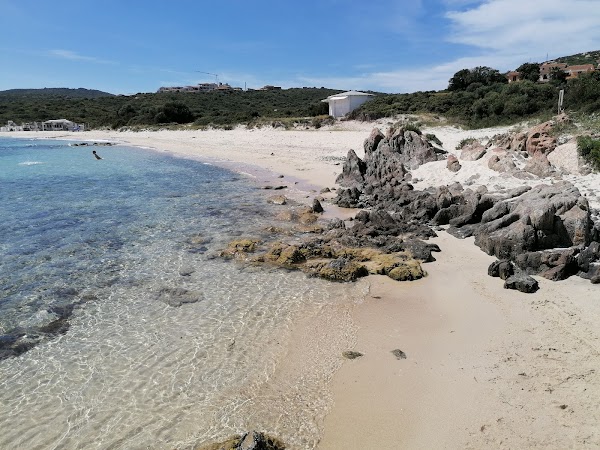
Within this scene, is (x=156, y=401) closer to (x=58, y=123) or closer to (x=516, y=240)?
(x=516, y=240)

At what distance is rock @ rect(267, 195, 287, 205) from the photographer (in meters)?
19.0

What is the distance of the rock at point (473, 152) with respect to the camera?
19781 millimetres

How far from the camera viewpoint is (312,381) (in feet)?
21.7

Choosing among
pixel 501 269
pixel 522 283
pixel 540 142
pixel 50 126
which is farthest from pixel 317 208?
pixel 50 126

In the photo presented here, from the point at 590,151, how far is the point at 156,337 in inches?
619

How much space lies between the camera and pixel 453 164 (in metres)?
20.0

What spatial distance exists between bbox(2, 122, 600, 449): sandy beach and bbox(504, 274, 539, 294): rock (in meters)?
0.15

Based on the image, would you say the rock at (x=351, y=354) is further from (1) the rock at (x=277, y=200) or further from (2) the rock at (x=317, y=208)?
(1) the rock at (x=277, y=200)

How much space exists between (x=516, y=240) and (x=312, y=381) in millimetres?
6951

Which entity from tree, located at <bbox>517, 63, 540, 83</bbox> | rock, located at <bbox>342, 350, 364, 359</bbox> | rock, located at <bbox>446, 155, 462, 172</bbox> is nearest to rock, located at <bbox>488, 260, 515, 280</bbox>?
rock, located at <bbox>342, 350, 364, 359</bbox>

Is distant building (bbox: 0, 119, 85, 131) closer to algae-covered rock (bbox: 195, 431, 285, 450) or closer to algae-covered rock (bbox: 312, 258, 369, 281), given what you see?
algae-covered rock (bbox: 312, 258, 369, 281)

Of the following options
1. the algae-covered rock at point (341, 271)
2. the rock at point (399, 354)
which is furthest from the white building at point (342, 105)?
the rock at point (399, 354)

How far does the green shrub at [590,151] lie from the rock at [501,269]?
26.3 feet

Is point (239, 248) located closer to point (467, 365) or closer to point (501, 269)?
point (501, 269)
